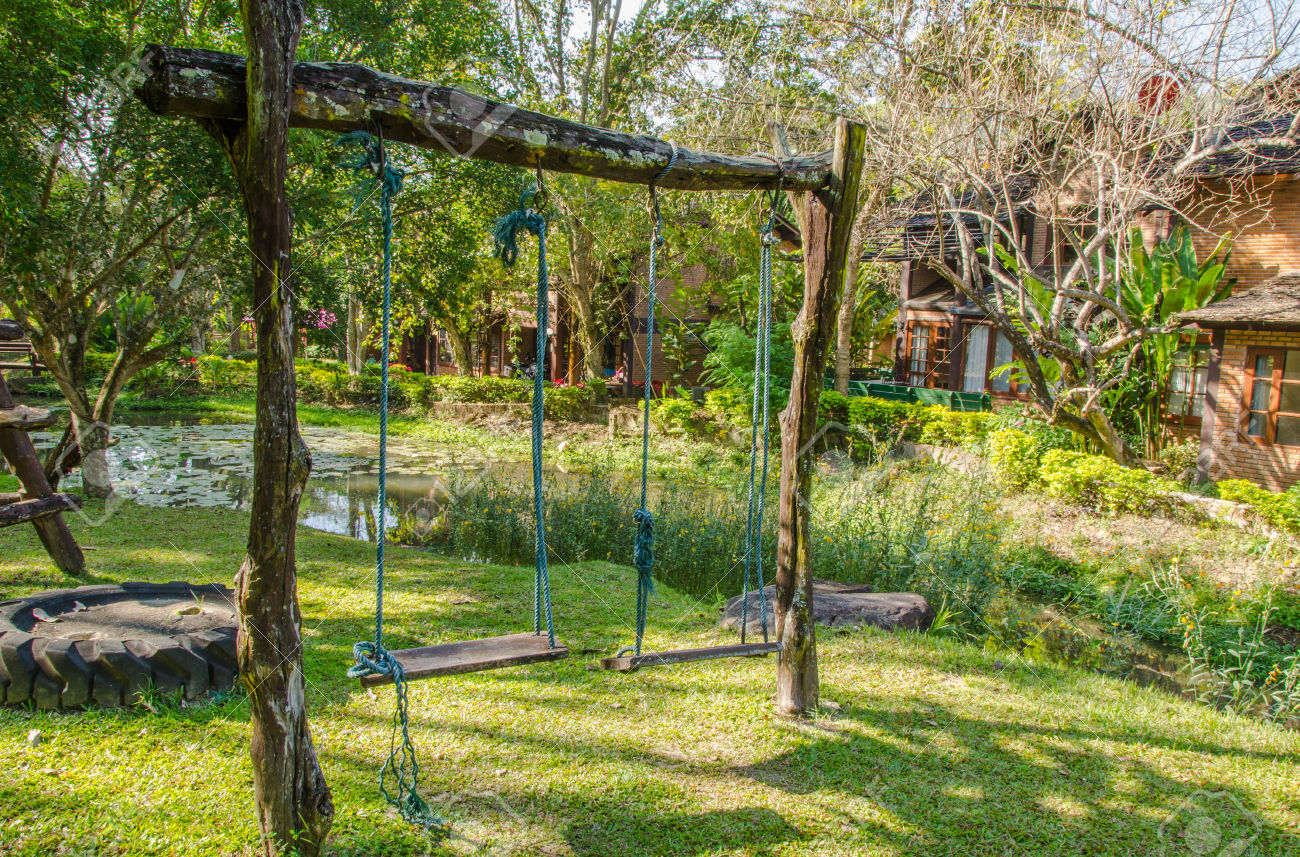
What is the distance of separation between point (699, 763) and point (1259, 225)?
15.8 m

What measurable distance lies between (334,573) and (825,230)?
5189 mm

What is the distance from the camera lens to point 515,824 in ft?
11.2

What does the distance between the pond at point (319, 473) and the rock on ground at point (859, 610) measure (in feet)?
14.8

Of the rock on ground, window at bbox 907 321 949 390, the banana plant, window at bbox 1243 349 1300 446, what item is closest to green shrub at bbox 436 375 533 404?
window at bbox 907 321 949 390

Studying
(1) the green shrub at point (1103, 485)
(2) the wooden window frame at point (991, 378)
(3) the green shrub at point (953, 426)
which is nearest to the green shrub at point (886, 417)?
(3) the green shrub at point (953, 426)

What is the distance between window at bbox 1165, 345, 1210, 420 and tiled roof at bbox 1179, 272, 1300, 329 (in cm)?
183

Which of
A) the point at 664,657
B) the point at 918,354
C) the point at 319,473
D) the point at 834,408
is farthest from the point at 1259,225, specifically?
the point at 319,473

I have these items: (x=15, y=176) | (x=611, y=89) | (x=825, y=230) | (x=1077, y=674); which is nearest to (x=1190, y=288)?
(x=1077, y=674)

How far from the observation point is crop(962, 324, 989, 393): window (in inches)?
875

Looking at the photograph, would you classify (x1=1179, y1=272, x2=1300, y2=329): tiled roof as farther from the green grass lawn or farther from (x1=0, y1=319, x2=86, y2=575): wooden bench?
(x1=0, y1=319, x2=86, y2=575): wooden bench

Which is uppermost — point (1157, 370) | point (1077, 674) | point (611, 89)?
point (611, 89)

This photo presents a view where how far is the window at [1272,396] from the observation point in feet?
41.7

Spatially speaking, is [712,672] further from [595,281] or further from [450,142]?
[595,281]

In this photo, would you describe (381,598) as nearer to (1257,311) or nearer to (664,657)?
(664,657)
